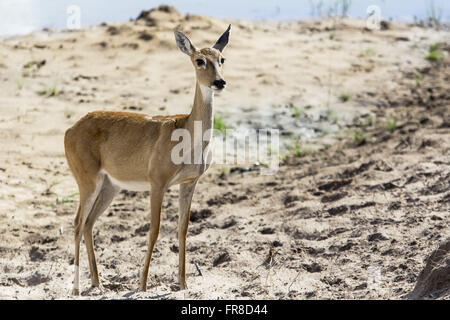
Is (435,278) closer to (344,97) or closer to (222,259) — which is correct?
(222,259)

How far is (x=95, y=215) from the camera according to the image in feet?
25.7

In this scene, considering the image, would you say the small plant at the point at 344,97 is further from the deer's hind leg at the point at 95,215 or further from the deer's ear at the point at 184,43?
the deer's hind leg at the point at 95,215

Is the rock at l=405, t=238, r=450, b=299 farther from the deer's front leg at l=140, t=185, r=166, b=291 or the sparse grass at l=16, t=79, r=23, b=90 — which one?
the sparse grass at l=16, t=79, r=23, b=90

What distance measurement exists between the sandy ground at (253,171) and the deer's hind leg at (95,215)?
0.21 meters

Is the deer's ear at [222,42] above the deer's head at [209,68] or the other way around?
above

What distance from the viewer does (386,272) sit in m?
6.88

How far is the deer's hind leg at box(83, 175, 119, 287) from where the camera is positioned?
763 centimetres

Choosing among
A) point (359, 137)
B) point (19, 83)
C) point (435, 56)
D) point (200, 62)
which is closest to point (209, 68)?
point (200, 62)

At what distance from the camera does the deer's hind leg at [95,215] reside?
25.0ft

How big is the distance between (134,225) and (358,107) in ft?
20.0

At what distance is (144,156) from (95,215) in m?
0.99

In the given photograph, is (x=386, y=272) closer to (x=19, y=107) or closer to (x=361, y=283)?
(x=361, y=283)

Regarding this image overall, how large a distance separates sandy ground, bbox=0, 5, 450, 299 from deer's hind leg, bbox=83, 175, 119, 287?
0.69ft

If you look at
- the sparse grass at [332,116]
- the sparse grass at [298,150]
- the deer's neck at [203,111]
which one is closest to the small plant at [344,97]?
the sparse grass at [332,116]
